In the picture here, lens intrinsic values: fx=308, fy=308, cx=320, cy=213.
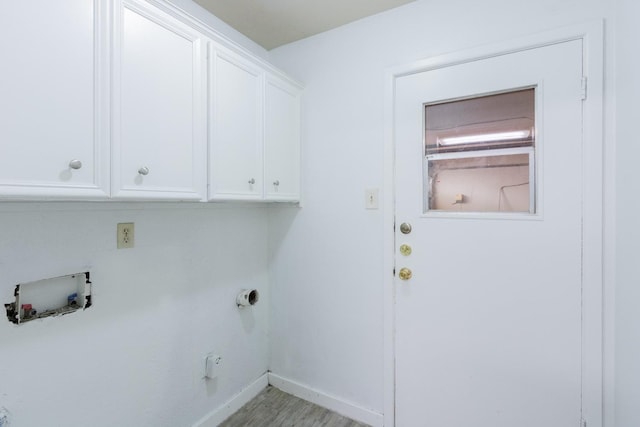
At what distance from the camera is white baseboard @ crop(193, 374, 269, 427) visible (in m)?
1.75

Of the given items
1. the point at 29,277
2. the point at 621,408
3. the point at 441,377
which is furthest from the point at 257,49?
the point at 621,408

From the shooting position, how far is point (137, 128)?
1.11 metres

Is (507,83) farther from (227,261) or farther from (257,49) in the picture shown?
(227,261)

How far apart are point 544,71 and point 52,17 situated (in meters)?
1.84

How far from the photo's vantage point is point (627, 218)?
1.12m

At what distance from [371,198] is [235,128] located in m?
0.84

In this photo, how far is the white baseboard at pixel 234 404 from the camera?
5.75 ft

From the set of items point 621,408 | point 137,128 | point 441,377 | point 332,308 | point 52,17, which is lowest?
point 441,377

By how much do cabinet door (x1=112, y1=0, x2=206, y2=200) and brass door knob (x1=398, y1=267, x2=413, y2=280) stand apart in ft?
3.62

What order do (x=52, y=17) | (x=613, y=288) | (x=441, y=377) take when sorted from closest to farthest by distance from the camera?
(x=52, y=17), (x=613, y=288), (x=441, y=377)

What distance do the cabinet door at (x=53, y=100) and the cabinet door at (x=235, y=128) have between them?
46 cm

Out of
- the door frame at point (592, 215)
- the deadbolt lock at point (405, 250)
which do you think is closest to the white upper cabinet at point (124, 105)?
the deadbolt lock at point (405, 250)

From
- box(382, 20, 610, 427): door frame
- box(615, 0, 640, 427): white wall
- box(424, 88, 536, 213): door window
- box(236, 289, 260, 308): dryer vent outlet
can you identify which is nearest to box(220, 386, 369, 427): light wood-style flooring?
box(236, 289, 260, 308): dryer vent outlet

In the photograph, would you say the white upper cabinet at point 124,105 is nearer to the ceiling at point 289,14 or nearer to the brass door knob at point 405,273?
the ceiling at point 289,14
